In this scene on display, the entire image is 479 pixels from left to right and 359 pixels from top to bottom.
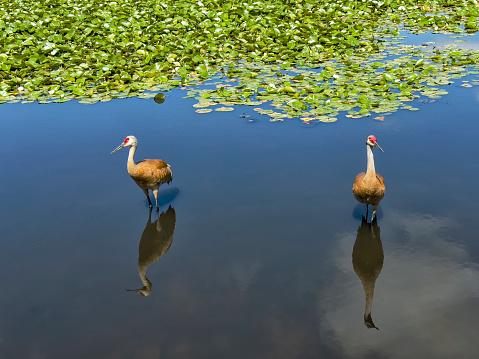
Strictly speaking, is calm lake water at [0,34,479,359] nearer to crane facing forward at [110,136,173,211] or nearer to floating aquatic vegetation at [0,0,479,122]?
crane facing forward at [110,136,173,211]

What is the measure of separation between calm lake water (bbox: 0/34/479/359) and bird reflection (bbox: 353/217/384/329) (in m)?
0.02

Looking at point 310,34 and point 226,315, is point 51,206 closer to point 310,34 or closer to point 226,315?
point 226,315

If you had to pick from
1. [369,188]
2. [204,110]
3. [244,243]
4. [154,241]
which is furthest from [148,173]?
[204,110]

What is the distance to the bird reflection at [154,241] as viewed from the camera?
6.23 meters

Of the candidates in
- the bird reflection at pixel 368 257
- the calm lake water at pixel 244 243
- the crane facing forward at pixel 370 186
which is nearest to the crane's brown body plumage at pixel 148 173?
the calm lake water at pixel 244 243

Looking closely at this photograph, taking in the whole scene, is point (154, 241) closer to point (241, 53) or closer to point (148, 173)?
point (148, 173)

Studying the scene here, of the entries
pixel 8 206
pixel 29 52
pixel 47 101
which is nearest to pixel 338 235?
pixel 8 206

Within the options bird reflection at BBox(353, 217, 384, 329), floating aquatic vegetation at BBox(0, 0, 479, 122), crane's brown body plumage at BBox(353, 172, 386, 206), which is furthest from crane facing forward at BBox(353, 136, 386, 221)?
floating aquatic vegetation at BBox(0, 0, 479, 122)

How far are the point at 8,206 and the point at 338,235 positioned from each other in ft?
17.1

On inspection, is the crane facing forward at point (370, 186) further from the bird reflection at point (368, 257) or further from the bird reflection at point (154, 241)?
the bird reflection at point (154, 241)

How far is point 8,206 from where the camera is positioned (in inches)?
308

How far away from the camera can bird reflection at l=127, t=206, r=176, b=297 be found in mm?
6234

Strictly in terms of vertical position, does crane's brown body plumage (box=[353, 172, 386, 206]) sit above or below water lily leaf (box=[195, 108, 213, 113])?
above

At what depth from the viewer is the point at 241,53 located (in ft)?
49.5
